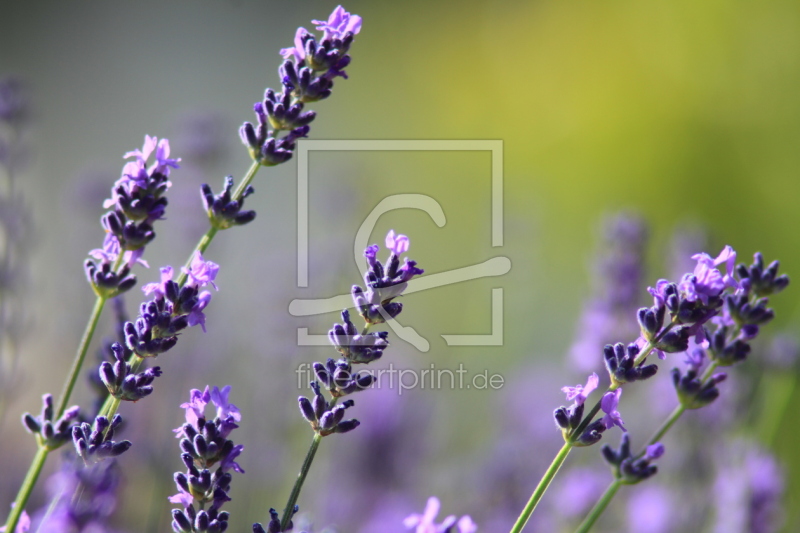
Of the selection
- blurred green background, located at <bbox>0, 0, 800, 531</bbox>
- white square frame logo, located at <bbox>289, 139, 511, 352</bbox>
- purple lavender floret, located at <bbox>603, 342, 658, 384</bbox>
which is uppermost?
blurred green background, located at <bbox>0, 0, 800, 531</bbox>

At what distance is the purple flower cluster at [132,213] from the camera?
1.17 meters

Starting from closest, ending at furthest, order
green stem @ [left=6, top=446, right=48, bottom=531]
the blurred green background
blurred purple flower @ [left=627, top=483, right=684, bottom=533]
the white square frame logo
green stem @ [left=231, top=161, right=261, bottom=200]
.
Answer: green stem @ [left=6, top=446, right=48, bottom=531] < green stem @ [left=231, top=161, right=261, bottom=200] < blurred purple flower @ [left=627, top=483, right=684, bottom=533] < the white square frame logo < the blurred green background

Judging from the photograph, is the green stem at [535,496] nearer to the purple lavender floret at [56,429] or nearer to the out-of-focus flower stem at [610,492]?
the out-of-focus flower stem at [610,492]

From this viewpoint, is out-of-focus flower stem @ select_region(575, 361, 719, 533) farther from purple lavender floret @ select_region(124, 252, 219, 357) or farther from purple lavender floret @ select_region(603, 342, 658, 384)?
purple lavender floret @ select_region(124, 252, 219, 357)

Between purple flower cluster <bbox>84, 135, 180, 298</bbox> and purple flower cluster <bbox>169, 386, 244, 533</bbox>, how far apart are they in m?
0.23

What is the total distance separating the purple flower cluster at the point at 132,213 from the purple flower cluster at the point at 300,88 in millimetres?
163

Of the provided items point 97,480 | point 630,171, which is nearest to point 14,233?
point 97,480

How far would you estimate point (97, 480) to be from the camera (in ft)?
4.09

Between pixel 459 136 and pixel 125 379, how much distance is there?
610 centimetres

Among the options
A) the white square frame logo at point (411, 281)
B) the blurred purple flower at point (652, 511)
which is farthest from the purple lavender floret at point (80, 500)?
the blurred purple flower at point (652, 511)

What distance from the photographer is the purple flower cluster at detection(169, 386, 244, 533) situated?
3.60ft

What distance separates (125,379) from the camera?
3.60 ft

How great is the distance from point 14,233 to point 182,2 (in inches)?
210

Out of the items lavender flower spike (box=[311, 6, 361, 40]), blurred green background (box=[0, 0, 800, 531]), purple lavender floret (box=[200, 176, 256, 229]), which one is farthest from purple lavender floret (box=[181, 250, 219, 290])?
blurred green background (box=[0, 0, 800, 531])
